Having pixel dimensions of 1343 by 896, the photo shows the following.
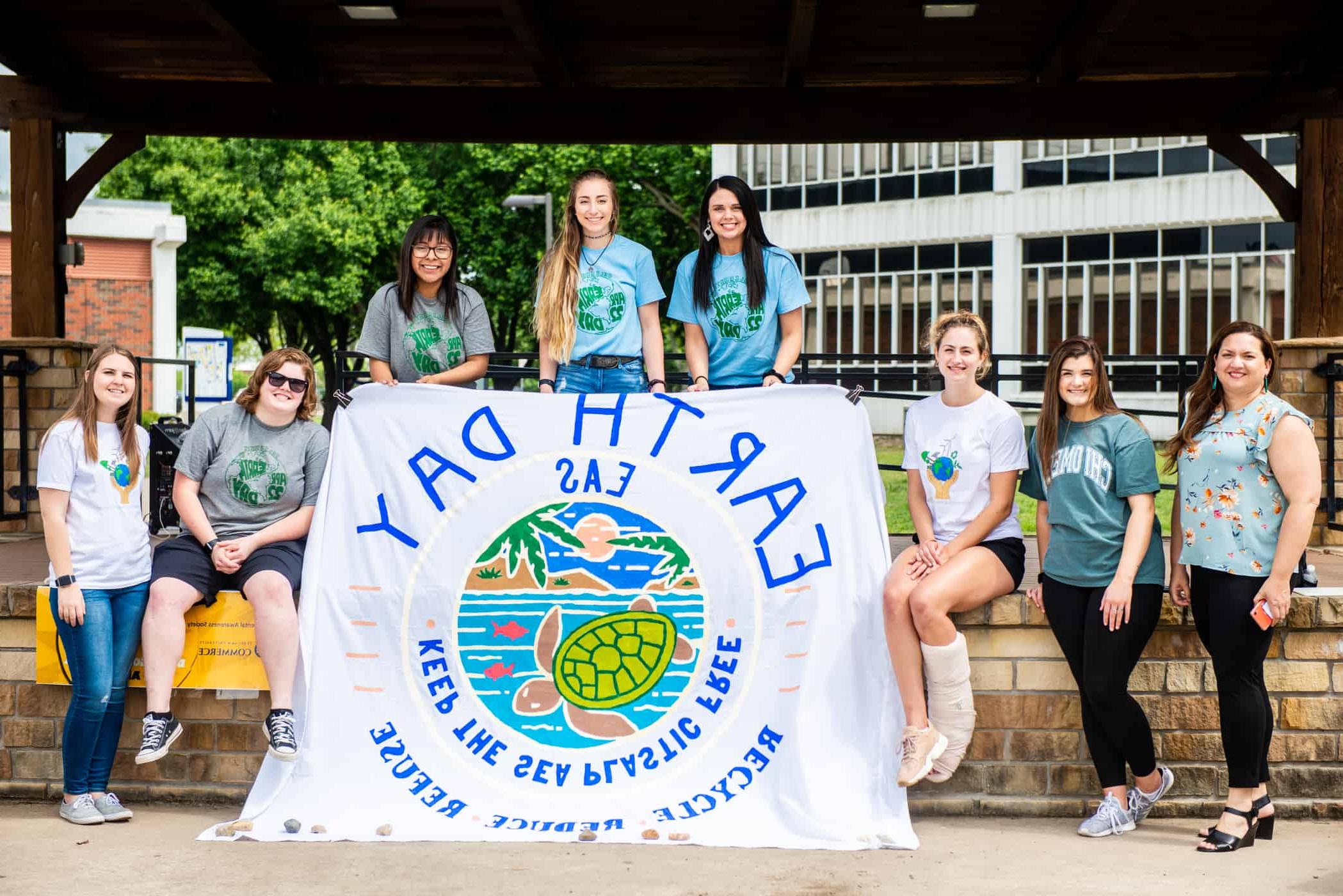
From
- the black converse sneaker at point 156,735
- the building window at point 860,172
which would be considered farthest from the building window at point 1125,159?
the black converse sneaker at point 156,735

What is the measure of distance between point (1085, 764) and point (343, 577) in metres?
2.97

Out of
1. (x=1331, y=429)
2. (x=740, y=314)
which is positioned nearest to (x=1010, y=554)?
(x=740, y=314)

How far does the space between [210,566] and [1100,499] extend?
131 inches

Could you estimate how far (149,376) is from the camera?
27.8 meters

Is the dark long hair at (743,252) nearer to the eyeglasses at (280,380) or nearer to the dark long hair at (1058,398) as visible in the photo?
the dark long hair at (1058,398)

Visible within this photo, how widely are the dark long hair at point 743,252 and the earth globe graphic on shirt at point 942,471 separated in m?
1.01

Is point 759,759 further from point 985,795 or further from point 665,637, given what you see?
point 985,795

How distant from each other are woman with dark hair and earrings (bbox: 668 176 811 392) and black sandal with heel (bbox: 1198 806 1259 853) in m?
2.33

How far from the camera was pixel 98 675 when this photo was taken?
4945 mm

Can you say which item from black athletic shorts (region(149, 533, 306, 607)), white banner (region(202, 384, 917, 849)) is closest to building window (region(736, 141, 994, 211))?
white banner (region(202, 384, 917, 849))

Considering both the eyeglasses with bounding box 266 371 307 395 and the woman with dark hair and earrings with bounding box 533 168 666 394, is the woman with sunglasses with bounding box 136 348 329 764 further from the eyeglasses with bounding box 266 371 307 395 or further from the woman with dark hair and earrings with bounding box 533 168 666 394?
the woman with dark hair and earrings with bounding box 533 168 666 394

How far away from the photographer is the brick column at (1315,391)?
7.95 m

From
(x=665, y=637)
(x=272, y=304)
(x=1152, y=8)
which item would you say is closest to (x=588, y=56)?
(x=1152, y=8)

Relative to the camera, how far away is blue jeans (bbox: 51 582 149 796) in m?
4.93
